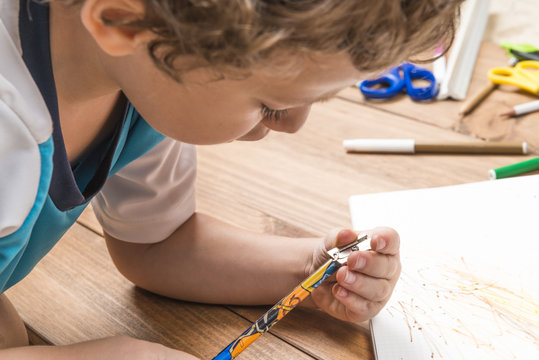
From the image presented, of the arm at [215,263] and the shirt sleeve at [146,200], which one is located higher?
the shirt sleeve at [146,200]

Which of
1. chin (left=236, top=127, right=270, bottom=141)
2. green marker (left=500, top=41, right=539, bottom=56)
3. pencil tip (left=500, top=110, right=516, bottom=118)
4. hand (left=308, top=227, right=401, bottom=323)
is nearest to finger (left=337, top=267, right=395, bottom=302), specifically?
hand (left=308, top=227, right=401, bottom=323)

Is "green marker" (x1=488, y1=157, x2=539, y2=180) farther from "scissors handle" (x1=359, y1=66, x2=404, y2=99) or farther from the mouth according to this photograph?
the mouth

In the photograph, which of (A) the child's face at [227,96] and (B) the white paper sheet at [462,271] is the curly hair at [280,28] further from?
(B) the white paper sheet at [462,271]

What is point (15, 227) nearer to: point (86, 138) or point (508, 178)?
point (86, 138)

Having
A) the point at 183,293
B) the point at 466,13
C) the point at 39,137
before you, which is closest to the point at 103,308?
the point at 183,293

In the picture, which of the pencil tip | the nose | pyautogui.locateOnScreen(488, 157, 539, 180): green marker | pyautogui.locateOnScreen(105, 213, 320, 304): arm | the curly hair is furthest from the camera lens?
the pencil tip

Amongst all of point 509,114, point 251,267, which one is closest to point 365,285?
point 251,267

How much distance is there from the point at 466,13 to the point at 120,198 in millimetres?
680

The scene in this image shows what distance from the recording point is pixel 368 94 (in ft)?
2.65

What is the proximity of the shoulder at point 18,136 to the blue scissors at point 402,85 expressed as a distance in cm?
52

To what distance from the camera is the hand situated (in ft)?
1.51

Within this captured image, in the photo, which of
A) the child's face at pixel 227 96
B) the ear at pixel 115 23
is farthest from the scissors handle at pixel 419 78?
the ear at pixel 115 23

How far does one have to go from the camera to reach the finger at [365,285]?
0.46 meters

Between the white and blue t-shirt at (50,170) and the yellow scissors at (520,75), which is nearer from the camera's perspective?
the white and blue t-shirt at (50,170)
